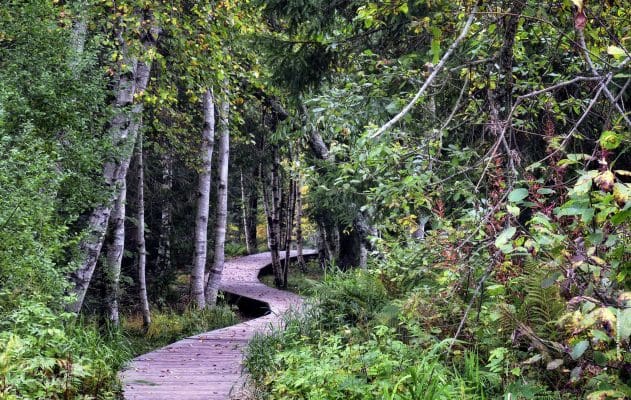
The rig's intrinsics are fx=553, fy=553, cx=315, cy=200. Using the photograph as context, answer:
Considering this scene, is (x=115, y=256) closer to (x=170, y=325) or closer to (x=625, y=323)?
(x=170, y=325)

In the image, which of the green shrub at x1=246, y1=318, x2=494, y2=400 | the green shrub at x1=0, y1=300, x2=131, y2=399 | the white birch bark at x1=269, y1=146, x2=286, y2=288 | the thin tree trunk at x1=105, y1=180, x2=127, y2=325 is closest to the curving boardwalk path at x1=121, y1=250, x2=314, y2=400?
the green shrub at x1=0, y1=300, x2=131, y2=399

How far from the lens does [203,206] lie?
44.5 feet

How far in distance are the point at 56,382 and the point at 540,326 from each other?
379cm

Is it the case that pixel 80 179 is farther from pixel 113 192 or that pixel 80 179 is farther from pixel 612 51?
pixel 612 51

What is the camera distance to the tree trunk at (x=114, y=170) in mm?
7695

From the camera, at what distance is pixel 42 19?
6.83 m

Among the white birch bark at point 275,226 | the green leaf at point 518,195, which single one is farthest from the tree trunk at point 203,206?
the green leaf at point 518,195

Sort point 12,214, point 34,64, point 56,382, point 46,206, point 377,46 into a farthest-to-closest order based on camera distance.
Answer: point 377,46, point 34,64, point 46,206, point 12,214, point 56,382

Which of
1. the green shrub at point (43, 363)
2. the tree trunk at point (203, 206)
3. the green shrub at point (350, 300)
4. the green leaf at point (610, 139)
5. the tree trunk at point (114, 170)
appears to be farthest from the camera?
the tree trunk at point (203, 206)

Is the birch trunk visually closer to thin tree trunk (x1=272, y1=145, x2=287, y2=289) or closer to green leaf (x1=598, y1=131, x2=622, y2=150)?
thin tree trunk (x1=272, y1=145, x2=287, y2=289)

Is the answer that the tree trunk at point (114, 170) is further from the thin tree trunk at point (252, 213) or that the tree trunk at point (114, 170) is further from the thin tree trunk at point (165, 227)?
the thin tree trunk at point (252, 213)

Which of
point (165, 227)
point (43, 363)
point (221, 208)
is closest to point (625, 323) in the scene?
point (43, 363)

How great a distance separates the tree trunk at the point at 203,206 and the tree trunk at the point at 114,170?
14.9 ft

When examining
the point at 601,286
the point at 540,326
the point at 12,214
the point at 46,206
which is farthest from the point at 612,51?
the point at 46,206
